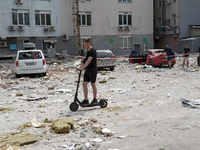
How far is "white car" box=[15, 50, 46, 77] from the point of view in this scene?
47.2ft

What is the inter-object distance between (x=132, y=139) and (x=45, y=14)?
27.7 meters

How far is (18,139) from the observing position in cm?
460

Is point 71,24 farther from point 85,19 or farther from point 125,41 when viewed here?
point 125,41

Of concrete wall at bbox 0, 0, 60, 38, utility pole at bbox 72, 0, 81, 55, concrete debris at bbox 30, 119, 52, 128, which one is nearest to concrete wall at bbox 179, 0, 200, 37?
utility pole at bbox 72, 0, 81, 55

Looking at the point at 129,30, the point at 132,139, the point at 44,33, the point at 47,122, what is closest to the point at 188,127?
the point at 132,139

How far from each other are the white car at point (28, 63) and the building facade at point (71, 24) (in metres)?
14.9

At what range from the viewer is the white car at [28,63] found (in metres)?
14.4

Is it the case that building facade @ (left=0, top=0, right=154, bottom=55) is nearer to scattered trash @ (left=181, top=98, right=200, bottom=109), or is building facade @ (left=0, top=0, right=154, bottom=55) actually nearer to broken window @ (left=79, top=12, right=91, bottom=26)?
broken window @ (left=79, top=12, right=91, bottom=26)

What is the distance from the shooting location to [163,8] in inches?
1444

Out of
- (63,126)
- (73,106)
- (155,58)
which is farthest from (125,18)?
(63,126)

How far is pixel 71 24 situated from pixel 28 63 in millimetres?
17848

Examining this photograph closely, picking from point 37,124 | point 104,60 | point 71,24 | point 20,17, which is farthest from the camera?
point 71,24

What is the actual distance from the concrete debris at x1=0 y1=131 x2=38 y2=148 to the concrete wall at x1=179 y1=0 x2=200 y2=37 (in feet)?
107

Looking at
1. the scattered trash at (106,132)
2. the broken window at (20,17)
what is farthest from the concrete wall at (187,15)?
the scattered trash at (106,132)
